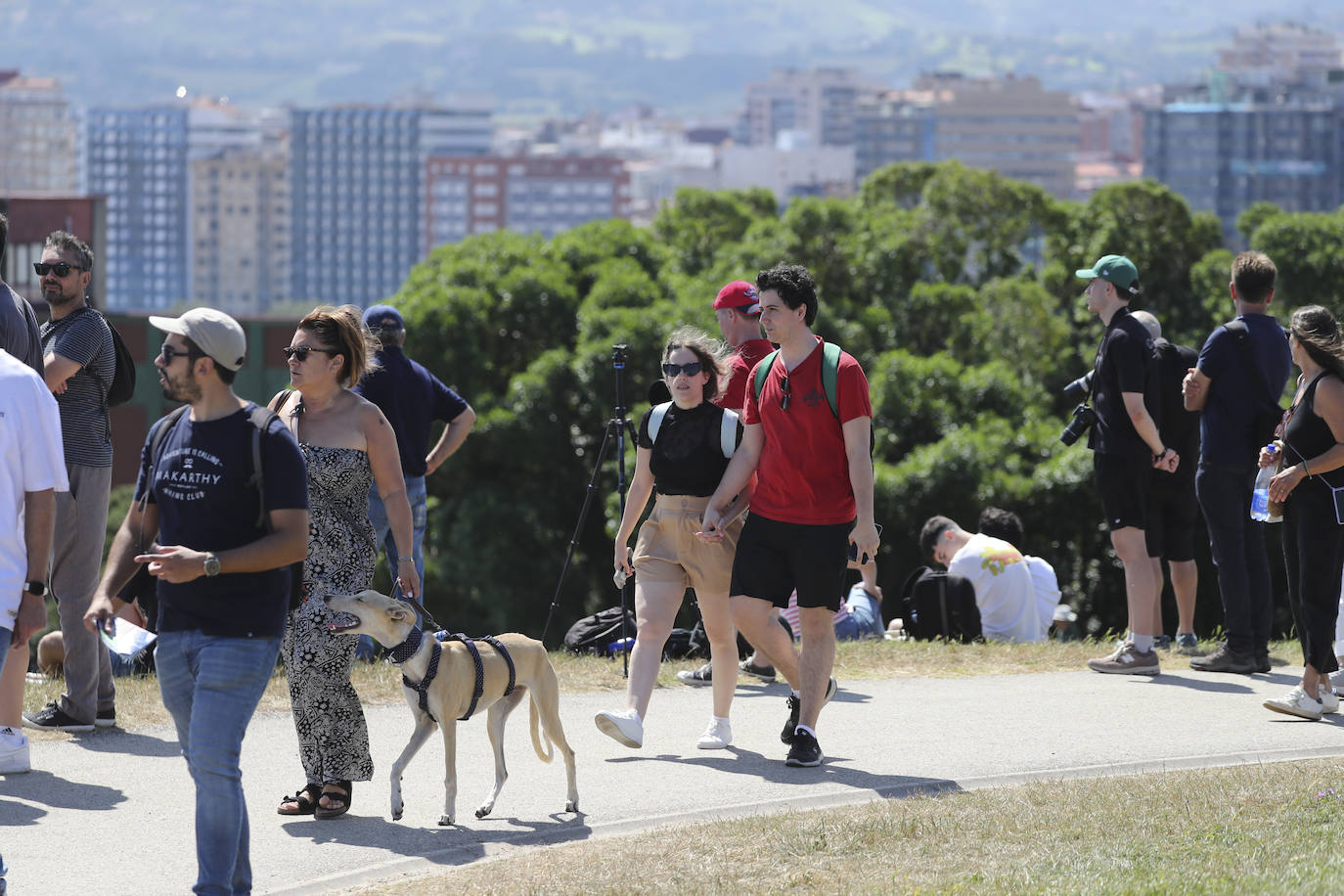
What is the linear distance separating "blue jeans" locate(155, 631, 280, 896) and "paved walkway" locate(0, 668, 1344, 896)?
2.65 ft

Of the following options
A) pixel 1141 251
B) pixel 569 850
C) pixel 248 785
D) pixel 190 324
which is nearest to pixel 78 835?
pixel 248 785

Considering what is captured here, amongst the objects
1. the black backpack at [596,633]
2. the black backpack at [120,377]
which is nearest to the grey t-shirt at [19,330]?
the black backpack at [120,377]

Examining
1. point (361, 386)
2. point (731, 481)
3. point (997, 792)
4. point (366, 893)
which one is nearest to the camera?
point (366, 893)

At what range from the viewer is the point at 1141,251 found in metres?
32.1

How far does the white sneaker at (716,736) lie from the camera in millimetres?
7352

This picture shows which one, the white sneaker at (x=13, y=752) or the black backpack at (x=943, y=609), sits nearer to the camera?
the white sneaker at (x=13, y=752)

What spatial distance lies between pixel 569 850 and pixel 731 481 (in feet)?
5.94

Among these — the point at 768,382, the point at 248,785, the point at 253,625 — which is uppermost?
the point at 768,382

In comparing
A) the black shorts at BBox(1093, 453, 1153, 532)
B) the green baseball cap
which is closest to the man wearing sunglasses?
the green baseball cap

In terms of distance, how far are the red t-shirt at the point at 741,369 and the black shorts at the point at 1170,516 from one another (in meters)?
2.79

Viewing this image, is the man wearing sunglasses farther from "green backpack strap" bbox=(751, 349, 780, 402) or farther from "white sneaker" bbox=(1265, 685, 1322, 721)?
"white sneaker" bbox=(1265, 685, 1322, 721)

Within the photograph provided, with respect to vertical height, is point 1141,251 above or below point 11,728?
above

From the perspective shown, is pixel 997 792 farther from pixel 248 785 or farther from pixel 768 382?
pixel 248 785

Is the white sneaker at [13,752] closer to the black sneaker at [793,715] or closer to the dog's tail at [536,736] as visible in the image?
the dog's tail at [536,736]
